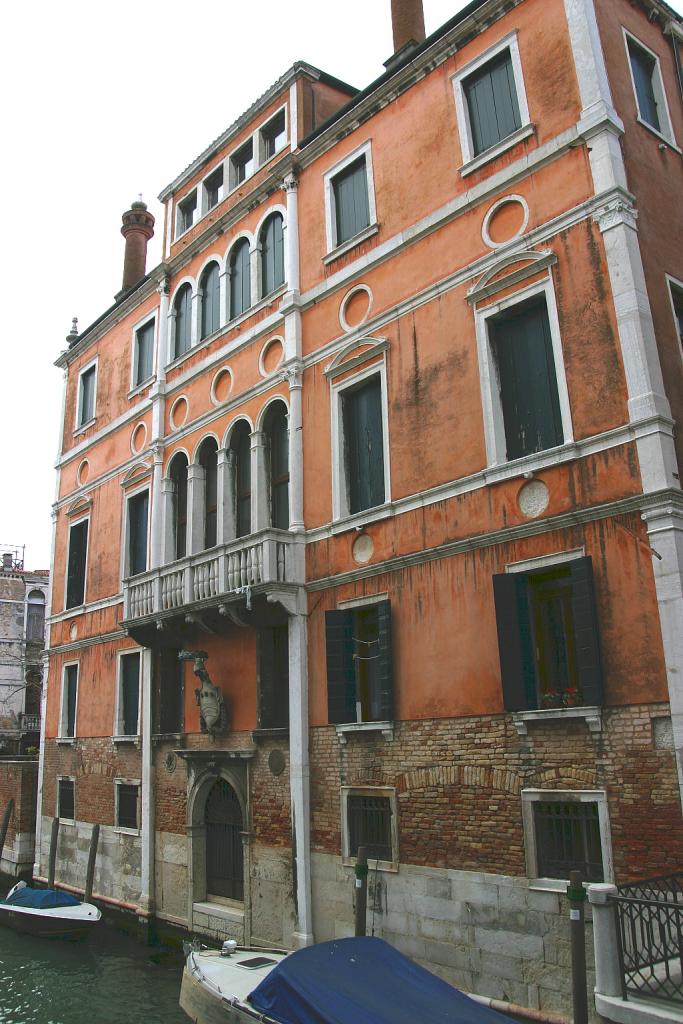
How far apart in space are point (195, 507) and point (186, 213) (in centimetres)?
684

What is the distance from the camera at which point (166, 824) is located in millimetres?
14656

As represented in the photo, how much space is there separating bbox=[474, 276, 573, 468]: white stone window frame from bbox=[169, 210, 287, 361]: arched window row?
192 inches

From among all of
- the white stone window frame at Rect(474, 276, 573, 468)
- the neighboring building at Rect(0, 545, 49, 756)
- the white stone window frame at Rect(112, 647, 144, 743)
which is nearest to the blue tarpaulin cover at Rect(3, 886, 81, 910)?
the white stone window frame at Rect(112, 647, 144, 743)

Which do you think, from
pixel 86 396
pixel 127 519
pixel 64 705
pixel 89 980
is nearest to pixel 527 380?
pixel 127 519

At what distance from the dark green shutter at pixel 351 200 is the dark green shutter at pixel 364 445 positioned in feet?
8.57

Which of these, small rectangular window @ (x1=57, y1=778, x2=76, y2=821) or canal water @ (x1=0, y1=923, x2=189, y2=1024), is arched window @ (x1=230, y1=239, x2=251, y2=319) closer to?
small rectangular window @ (x1=57, y1=778, x2=76, y2=821)

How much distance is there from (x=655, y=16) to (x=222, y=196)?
841 centimetres

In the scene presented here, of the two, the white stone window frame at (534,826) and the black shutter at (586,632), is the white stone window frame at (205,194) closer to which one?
the black shutter at (586,632)

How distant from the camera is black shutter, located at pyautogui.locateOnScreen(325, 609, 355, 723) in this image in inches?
449

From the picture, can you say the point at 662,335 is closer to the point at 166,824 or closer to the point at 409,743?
the point at 409,743

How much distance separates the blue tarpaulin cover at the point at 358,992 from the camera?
20.2 feet

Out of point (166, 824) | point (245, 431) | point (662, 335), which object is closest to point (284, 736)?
point (166, 824)

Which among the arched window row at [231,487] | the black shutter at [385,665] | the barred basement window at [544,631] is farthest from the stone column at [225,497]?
the barred basement window at [544,631]

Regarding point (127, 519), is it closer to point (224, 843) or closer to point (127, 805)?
point (127, 805)
